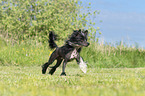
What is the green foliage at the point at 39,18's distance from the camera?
24.3 m

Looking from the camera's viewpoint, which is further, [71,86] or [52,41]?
[52,41]

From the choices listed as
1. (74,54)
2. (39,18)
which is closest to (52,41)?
(74,54)

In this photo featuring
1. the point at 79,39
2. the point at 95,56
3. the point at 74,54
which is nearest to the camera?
the point at 79,39

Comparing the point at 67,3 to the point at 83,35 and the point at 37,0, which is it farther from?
the point at 83,35

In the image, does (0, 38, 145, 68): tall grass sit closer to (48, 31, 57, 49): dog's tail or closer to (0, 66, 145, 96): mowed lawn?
(48, 31, 57, 49): dog's tail

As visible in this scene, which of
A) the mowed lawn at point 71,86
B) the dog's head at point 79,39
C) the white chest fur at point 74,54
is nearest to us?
the mowed lawn at point 71,86

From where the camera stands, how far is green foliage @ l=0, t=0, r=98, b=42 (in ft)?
79.7

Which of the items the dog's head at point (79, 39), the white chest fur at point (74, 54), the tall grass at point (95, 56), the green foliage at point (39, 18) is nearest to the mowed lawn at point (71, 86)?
the white chest fur at point (74, 54)

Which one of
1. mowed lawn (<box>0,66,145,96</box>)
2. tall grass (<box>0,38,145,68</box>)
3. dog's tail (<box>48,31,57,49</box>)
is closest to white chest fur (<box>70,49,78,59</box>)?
mowed lawn (<box>0,66,145,96</box>)

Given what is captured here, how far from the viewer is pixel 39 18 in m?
25.4

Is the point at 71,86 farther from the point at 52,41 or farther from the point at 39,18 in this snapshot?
the point at 39,18

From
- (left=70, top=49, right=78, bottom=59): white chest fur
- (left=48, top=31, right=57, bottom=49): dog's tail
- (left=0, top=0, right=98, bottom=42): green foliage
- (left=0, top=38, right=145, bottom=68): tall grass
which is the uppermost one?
(left=0, top=0, right=98, bottom=42): green foliage

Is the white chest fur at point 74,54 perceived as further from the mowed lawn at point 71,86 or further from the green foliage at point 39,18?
the green foliage at point 39,18

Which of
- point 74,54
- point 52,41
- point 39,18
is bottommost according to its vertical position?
point 74,54
